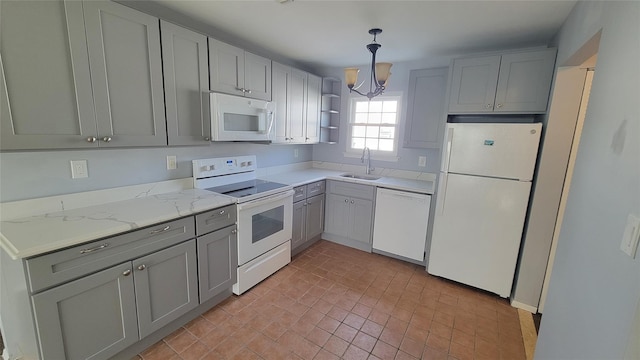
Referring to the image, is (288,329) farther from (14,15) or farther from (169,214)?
(14,15)

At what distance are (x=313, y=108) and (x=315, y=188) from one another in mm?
1101

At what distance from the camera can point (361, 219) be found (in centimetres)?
328

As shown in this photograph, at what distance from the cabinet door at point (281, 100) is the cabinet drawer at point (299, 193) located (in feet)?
1.96

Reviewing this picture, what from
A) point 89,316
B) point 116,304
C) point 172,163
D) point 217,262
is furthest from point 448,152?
point 89,316

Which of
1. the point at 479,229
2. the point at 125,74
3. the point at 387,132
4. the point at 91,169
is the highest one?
the point at 125,74

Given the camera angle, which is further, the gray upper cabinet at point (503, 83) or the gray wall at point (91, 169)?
the gray upper cabinet at point (503, 83)

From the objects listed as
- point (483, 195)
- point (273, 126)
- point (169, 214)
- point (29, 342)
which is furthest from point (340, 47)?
point (29, 342)

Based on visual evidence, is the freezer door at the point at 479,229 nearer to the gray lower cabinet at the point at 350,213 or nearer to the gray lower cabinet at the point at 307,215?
the gray lower cabinet at the point at 350,213

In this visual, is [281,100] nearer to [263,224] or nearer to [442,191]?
[263,224]

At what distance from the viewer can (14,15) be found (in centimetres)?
126

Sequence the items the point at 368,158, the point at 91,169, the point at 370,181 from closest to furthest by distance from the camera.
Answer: the point at 91,169 → the point at 370,181 → the point at 368,158

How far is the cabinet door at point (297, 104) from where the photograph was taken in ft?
10.1

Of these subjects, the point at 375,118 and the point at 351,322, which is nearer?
the point at 351,322

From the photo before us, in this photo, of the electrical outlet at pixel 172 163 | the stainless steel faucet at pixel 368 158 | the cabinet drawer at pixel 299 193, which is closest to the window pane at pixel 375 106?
the stainless steel faucet at pixel 368 158
